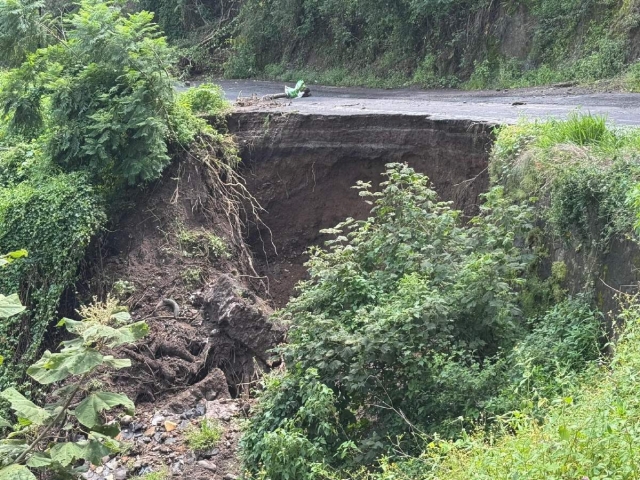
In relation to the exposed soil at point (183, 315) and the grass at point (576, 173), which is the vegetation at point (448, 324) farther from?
the exposed soil at point (183, 315)

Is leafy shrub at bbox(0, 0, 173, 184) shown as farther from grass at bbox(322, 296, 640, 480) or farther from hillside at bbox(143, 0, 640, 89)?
hillside at bbox(143, 0, 640, 89)

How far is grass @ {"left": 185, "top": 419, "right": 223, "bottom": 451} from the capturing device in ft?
27.4

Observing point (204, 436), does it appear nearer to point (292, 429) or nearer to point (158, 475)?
point (158, 475)

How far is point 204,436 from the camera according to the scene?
27.5ft

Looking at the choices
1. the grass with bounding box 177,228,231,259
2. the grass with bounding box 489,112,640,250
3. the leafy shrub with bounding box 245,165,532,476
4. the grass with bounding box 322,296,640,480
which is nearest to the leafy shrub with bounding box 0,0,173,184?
the grass with bounding box 177,228,231,259

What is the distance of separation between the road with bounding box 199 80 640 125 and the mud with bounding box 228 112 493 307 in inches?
14.1

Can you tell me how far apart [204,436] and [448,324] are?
121 inches

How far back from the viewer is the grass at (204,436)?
8344mm

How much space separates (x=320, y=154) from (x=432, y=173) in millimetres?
2047

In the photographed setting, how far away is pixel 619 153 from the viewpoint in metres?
7.13

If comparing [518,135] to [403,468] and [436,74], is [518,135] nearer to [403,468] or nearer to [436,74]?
[403,468]

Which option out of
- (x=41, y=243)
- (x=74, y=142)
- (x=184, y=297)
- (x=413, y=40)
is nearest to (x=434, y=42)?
(x=413, y=40)

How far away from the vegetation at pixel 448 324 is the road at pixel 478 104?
7.81 ft

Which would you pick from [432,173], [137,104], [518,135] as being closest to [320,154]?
[432,173]
